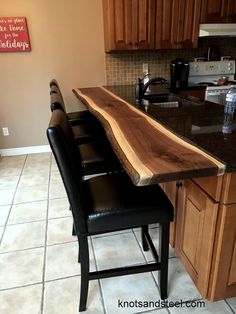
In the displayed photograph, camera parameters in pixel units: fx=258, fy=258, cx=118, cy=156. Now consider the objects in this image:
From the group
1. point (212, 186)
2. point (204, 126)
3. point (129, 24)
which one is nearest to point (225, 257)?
point (212, 186)

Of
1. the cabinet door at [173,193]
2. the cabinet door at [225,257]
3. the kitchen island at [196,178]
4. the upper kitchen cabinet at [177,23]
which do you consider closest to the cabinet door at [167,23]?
the upper kitchen cabinet at [177,23]

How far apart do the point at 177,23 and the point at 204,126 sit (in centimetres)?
219

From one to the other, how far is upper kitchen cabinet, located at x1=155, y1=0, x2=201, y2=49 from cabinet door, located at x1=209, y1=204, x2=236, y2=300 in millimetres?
2605

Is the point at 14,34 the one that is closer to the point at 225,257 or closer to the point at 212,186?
the point at 212,186

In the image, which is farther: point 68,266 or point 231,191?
point 68,266

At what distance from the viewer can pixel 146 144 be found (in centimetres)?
116

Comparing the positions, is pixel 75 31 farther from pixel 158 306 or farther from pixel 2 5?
pixel 158 306

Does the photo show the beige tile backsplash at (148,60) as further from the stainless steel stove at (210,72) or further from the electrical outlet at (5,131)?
the electrical outlet at (5,131)

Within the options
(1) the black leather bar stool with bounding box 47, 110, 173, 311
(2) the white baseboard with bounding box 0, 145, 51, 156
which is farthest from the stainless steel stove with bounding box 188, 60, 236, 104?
(1) the black leather bar stool with bounding box 47, 110, 173, 311

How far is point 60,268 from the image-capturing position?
169 centimetres

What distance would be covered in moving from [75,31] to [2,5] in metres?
0.87

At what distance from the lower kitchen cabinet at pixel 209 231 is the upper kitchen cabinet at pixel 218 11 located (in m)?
2.59

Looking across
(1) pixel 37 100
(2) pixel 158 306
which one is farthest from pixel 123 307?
(1) pixel 37 100

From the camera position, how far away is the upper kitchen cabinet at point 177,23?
2.99 metres
